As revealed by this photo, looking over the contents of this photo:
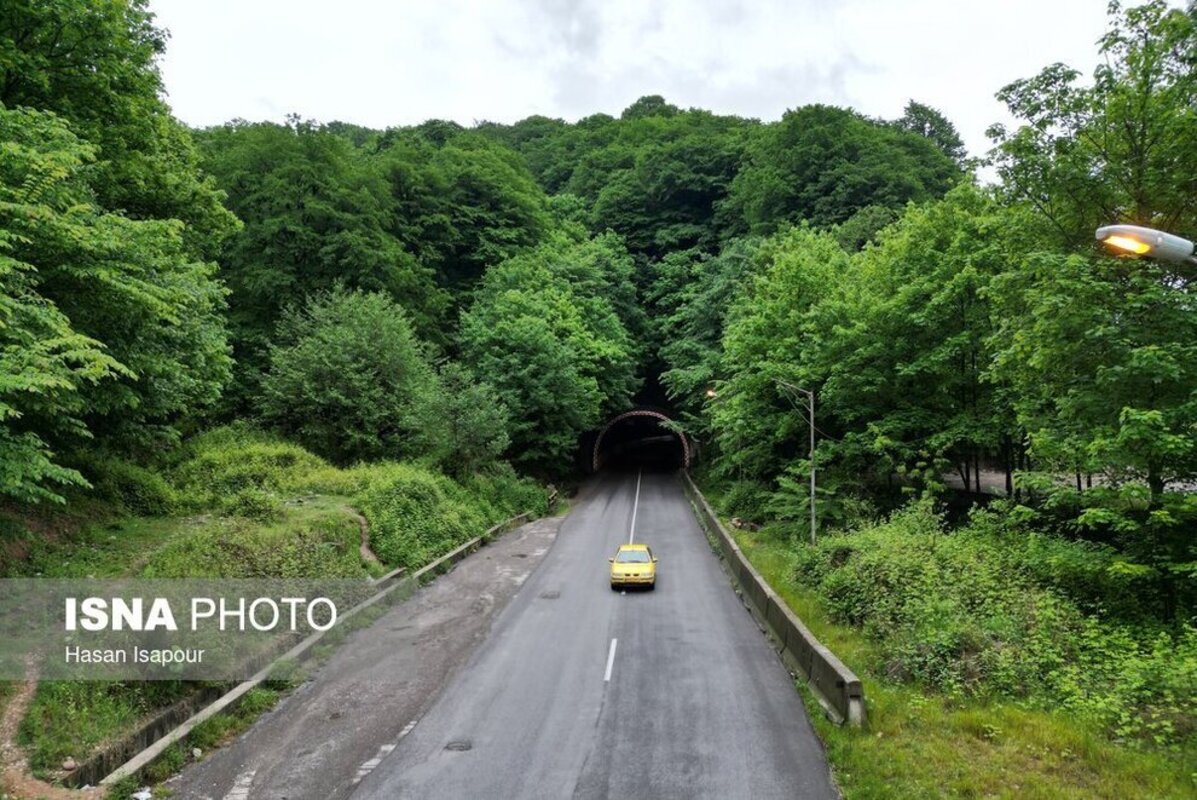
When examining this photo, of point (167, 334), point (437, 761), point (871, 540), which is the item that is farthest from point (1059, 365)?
point (167, 334)

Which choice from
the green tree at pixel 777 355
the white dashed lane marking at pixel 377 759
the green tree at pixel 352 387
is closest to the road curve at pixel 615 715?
the white dashed lane marking at pixel 377 759

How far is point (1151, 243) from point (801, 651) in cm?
1077

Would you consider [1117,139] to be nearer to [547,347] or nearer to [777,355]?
[777,355]

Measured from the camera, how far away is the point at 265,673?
12.7 meters

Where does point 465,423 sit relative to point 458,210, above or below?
below

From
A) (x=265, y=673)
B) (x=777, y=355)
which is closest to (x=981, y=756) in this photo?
(x=265, y=673)

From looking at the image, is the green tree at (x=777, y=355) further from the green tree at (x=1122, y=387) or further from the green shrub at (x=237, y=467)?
the green shrub at (x=237, y=467)

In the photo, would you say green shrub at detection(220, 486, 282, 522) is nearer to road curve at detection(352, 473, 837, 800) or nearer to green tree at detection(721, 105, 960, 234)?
road curve at detection(352, 473, 837, 800)

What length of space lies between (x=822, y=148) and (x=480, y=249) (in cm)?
2973

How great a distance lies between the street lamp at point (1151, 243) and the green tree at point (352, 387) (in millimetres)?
26960

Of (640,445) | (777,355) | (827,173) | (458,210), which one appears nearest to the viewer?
(777,355)

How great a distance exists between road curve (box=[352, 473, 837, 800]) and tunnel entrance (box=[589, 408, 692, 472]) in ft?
143

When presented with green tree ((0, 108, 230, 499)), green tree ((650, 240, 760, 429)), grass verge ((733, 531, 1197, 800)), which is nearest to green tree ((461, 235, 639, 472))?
green tree ((650, 240, 760, 429))

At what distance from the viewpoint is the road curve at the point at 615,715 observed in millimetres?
9258
